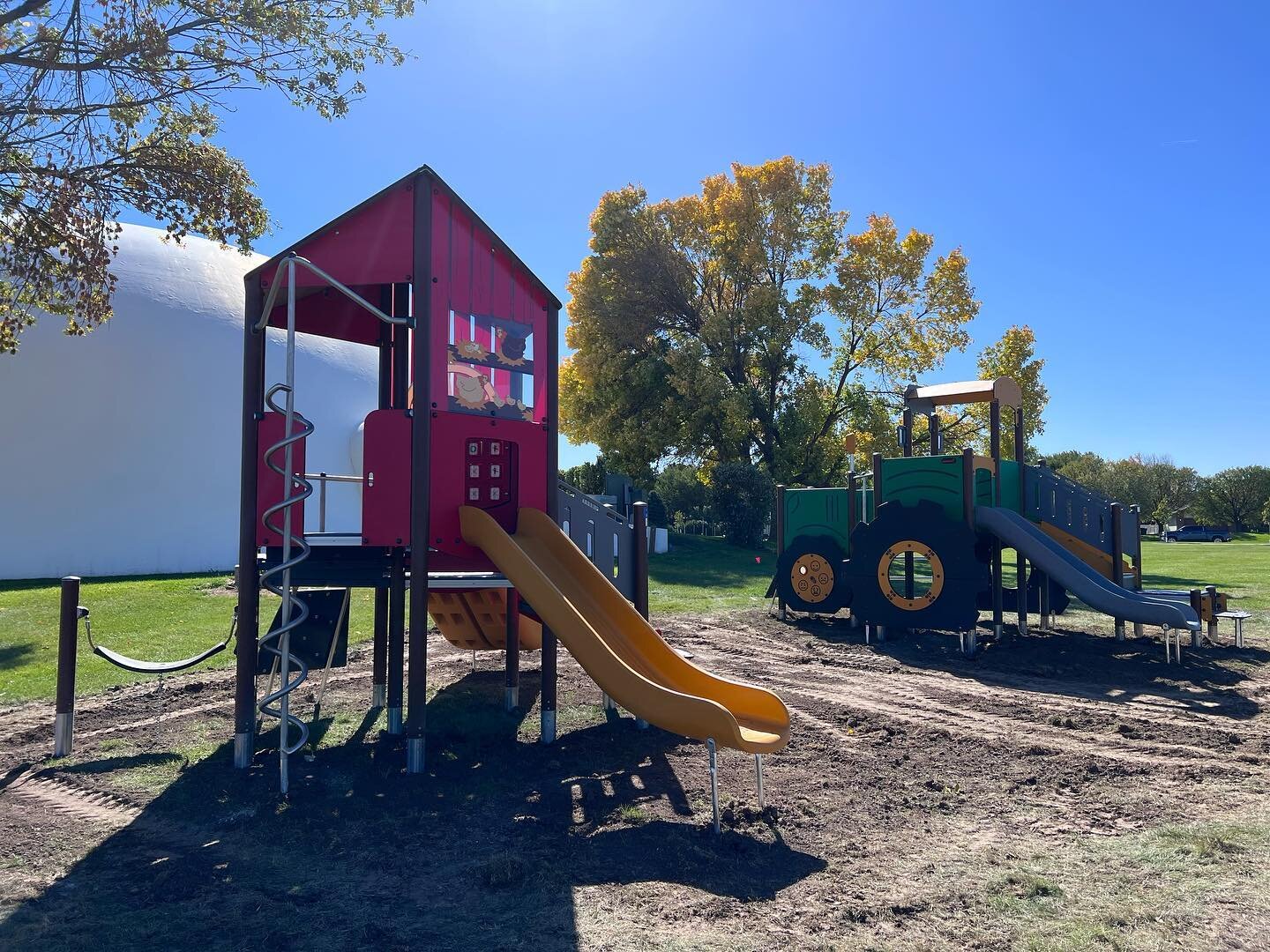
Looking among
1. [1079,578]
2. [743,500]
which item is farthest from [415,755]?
[743,500]

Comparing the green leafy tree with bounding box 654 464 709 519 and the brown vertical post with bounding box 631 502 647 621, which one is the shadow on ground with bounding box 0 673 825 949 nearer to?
the brown vertical post with bounding box 631 502 647 621

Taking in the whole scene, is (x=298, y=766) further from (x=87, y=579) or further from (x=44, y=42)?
(x=87, y=579)

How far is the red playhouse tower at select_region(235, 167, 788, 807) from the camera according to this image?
6.10m

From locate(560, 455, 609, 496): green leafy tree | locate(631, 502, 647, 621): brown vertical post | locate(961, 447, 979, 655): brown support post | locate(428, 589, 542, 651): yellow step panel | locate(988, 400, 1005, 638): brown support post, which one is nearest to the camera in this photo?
locate(631, 502, 647, 621): brown vertical post

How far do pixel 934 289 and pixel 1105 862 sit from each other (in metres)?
29.9

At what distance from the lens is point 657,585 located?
824 inches

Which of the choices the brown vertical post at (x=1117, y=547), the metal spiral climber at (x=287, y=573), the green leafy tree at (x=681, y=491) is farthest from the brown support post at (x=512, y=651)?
the green leafy tree at (x=681, y=491)

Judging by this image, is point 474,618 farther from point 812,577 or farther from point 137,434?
point 137,434

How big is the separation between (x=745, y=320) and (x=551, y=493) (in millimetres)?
25257

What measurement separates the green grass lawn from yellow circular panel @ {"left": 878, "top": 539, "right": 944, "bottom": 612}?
4117 mm

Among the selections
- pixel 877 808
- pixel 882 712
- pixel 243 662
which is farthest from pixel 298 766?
pixel 882 712

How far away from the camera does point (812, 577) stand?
46.5 ft

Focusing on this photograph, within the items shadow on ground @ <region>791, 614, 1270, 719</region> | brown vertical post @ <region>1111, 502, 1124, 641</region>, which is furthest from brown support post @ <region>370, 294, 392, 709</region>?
brown vertical post @ <region>1111, 502, 1124, 641</region>

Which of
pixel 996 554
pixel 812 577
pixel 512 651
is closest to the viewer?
pixel 512 651
